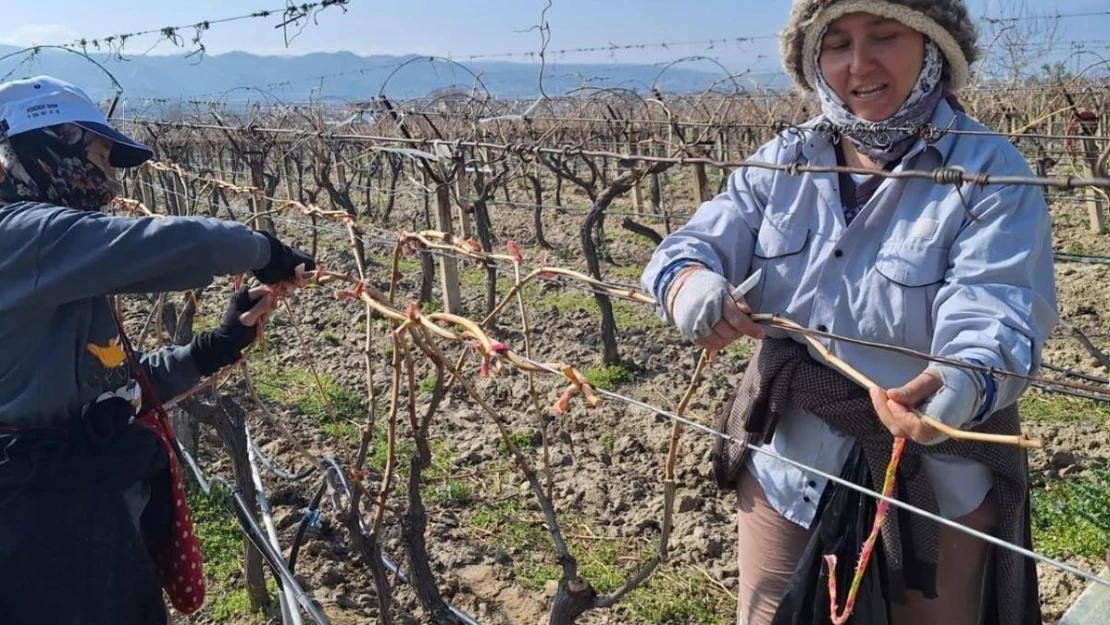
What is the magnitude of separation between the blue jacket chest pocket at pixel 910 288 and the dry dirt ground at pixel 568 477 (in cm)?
209

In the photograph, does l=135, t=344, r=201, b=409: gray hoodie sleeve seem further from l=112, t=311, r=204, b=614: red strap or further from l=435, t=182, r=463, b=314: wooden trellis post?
l=435, t=182, r=463, b=314: wooden trellis post

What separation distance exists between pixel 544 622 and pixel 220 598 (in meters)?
1.32

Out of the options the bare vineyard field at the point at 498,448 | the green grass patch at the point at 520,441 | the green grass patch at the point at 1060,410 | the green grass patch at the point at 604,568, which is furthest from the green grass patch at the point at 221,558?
the green grass patch at the point at 1060,410

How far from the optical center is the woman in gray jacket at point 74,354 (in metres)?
→ 1.54

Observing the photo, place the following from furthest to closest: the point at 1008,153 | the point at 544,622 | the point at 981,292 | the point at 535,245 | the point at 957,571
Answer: the point at 535,245 → the point at 544,622 → the point at 957,571 → the point at 1008,153 → the point at 981,292

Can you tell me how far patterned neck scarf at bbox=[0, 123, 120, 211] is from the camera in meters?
1.68

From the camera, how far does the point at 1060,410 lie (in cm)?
478

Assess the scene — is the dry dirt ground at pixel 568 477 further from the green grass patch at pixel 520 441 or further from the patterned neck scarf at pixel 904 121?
the patterned neck scarf at pixel 904 121

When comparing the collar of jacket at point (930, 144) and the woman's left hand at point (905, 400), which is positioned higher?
the collar of jacket at point (930, 144)

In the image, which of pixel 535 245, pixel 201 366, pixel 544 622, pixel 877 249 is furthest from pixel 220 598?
pixel 535 245

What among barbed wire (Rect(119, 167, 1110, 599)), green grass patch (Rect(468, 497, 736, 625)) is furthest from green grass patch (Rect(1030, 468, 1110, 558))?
barbed wire (Rect(119, 167, 1110, 599))

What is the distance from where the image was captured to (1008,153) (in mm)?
1321

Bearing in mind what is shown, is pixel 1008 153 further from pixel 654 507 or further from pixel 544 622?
pixel 654 507

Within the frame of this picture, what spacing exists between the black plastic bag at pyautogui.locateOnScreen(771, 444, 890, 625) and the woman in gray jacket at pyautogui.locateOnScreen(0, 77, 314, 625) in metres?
1.19
